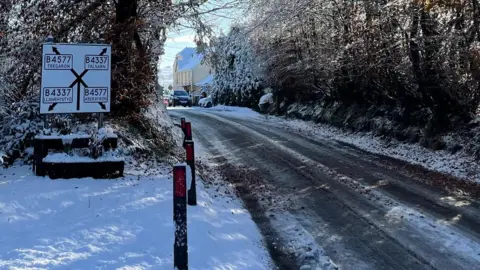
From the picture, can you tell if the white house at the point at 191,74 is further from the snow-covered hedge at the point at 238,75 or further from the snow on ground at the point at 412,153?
the snow on ground at the point at 412,153

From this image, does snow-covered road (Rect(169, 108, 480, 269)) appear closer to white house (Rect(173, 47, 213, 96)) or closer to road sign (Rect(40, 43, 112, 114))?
road sign (Rect(40, 43, 112, 114))

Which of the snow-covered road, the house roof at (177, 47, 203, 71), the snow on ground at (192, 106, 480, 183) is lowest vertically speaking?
the snow-covered road

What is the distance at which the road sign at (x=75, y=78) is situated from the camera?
714 cm

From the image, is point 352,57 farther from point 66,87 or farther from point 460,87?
point 66,87

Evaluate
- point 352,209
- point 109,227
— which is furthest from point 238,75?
point 109,227

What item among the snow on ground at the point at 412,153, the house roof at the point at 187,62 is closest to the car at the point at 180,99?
the house roof at the point at 187,62

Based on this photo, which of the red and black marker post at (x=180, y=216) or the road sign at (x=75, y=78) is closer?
the red and black marker post at (x=180, y=216)

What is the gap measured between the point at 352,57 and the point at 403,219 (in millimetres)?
11625

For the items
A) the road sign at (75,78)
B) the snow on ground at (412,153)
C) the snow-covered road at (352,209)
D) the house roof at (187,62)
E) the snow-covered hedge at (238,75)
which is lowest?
the snow-covered road at (352,209)

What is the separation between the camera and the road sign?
714 centimetres

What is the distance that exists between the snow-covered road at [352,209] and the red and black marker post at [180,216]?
151 centimetres

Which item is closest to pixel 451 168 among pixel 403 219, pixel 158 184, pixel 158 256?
pixel 403 219

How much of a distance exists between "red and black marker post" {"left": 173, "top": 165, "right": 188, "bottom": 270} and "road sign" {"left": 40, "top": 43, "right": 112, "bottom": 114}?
3.86 m

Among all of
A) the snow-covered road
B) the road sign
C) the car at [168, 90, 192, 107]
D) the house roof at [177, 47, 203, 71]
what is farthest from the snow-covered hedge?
the house roof at [177, 47, 203, 71]
